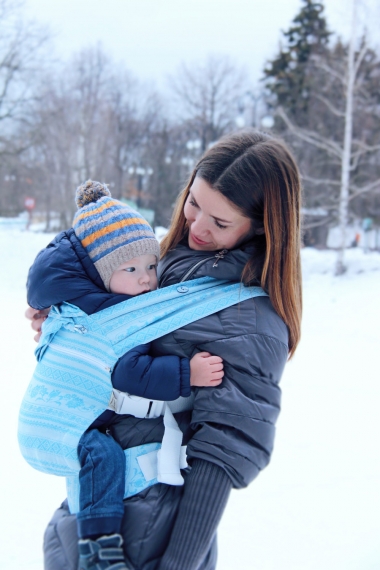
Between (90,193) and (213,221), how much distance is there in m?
0.43

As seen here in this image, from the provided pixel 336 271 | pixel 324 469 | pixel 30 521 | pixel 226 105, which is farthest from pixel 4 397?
pixel 226 105

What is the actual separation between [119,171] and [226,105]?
744cm

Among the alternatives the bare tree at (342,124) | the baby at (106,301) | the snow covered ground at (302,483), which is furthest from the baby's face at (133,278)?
the bare tree at (342,124)

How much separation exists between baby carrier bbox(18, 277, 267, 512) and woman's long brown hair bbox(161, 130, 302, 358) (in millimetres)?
139

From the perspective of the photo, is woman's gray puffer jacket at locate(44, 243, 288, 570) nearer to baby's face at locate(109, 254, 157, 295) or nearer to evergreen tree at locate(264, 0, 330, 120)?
baby's face at locate(109, 254, 157, 295)

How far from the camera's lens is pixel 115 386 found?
1310 mm

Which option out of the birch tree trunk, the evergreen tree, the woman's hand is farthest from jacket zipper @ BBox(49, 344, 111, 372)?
the evergreen tree

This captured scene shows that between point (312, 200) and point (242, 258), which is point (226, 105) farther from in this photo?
point (242, 258)

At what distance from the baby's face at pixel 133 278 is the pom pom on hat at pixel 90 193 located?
277 mm

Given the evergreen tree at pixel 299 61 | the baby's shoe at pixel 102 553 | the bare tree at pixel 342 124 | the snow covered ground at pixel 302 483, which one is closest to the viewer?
the baby's shoe at pixel 102 553

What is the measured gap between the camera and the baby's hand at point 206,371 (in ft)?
4.16

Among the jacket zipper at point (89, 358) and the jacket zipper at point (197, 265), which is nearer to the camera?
the jacket zipper at point (89, 358)

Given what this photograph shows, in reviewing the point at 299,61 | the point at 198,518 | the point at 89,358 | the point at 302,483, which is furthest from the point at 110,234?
the point at 299,61

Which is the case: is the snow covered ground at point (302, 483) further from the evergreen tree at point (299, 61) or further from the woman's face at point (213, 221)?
the evergreen tree at point (299, 61)
